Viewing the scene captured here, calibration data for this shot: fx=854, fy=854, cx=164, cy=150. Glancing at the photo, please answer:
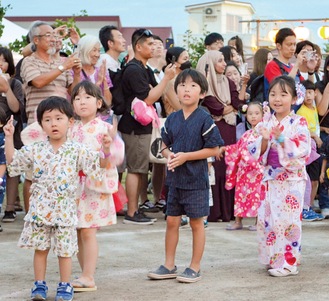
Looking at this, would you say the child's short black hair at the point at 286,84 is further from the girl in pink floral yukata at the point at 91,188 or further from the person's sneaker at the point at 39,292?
the person's sneaker at the point at 39,292

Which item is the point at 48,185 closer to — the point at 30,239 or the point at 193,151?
the point at 30,239

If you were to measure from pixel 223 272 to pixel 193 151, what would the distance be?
1.00 meters

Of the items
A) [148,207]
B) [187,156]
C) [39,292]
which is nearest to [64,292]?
[39,292]

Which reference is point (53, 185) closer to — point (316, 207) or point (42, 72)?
point (42, 72)

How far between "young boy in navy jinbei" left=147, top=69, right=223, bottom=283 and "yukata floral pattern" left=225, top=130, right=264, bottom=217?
257cm

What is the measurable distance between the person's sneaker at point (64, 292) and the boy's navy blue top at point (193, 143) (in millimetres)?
1214

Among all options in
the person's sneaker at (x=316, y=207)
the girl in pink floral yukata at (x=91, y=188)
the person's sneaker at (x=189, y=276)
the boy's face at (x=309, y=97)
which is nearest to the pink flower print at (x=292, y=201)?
the person's sneaker at (x=189, y=276)

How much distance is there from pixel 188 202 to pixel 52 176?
1173mm

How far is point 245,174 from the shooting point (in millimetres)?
9133

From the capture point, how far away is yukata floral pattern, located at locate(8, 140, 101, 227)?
566cm

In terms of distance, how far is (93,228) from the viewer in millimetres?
6164

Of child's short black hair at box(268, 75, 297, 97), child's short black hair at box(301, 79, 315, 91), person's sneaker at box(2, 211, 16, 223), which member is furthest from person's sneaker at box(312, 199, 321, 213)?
child's short black hair at box(268, 75, 297, 97)

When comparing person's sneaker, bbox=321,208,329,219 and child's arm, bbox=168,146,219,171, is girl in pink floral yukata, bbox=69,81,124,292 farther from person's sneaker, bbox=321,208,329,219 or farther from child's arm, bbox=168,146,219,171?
person's sneaker, bbox=321,208,329,219

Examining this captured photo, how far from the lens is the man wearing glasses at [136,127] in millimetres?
9242
